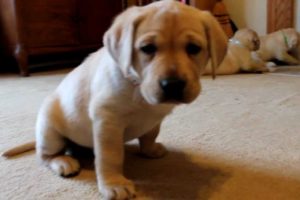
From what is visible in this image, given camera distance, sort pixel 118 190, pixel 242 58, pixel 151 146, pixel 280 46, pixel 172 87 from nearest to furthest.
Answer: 1. pixel 172 87
2. pixel 118 190
3. pixel 151 146
4. pixel 242 58
5. pixel 280 46

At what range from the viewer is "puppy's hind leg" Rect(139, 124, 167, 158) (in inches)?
47.6

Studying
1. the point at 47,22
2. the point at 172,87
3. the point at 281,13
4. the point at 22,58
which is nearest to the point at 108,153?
the point at 172,87

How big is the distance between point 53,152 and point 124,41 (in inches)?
17.8

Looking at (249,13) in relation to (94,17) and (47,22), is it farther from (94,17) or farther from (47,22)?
(47,22)

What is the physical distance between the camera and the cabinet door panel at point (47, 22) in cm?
289

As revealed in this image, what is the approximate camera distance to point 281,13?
332 cm

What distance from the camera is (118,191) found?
0.94 metres

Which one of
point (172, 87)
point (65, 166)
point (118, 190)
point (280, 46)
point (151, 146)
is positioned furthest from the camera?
point (280, 46)

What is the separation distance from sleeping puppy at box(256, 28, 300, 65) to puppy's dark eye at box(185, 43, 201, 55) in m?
2.34

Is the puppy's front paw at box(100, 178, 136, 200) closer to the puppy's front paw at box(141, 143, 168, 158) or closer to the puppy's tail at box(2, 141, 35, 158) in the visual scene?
the puppy's front paw at box(141, 143, 168, 158)

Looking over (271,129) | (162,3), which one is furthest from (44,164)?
(271,129)

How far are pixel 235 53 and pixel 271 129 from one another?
4.98ft

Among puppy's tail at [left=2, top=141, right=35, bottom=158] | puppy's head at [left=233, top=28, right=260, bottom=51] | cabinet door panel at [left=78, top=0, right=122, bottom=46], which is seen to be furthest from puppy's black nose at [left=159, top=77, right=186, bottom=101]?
cabinet door panel at [left=78, top=0, right=122, bottom=46]

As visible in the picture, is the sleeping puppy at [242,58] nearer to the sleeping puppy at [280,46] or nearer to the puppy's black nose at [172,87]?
the sleeping puppy at [280,46]
